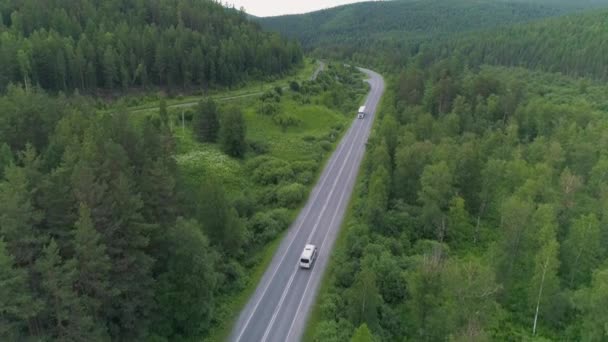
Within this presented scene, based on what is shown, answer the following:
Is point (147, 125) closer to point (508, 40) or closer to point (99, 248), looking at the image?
point (99, 248)

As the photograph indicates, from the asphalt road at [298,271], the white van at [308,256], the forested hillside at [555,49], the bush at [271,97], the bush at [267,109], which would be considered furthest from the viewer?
the forested hillside at [555,49]

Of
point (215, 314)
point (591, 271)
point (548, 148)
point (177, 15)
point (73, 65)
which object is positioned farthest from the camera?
point (177, 15)

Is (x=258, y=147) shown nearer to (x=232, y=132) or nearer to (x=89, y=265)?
(x=232, y=132)

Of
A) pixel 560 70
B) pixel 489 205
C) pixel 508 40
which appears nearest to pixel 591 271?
pixel 489 205

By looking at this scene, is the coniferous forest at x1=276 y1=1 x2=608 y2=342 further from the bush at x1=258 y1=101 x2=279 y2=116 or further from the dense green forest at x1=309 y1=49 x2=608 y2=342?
the bush at x1=258 y1=101 x2=279 y2=116

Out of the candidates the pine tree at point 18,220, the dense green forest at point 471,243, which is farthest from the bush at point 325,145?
the pine tree at point 18,220

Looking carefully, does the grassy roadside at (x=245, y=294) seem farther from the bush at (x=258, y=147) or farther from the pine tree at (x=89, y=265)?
the bush at (x=258, y=147)

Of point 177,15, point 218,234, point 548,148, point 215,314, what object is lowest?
point 215,314
